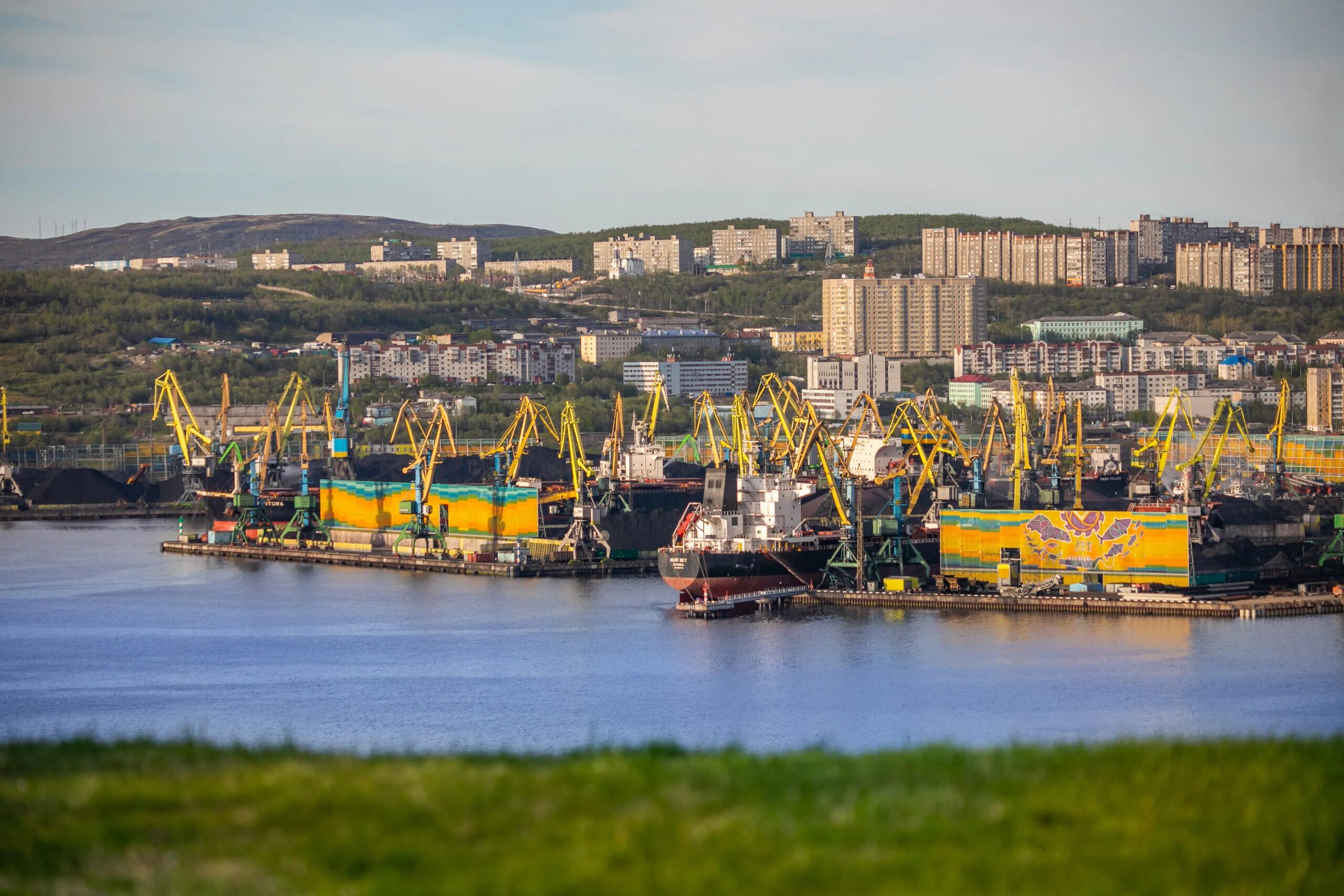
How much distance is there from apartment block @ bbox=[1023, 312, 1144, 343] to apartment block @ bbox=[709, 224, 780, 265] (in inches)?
674

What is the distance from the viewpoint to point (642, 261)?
7875 centimetres

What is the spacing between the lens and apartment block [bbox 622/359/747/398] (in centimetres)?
A: 5378

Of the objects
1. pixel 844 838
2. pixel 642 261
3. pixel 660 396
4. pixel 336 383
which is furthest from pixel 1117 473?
pixel 642 261

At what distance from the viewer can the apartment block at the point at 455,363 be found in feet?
174

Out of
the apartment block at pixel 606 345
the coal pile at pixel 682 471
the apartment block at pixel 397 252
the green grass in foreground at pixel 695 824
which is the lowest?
the coal pile at pixel 682 471

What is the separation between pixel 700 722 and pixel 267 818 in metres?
8.93

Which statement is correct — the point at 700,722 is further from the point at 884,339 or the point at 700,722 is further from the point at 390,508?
the point at 884,339

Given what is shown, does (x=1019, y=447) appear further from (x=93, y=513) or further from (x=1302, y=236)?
(x=1302, y=236)

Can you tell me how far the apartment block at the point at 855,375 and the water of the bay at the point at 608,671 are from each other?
32896mm

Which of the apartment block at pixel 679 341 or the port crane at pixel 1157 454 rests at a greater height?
the apartment block at pixel 679 341

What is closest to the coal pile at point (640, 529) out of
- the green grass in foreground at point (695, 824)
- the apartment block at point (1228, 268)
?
the green grass in foreground at point (695, 824)

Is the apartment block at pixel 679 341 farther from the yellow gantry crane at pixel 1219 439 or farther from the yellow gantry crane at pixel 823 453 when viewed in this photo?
the yellow gantry crane at pixel 823 453

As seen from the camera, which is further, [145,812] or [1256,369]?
[1256,369]

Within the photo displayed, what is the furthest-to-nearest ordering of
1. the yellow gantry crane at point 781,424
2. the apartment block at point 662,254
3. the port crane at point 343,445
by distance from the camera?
the apartment block at point 662,254
the port crane at point 343,445
the yellow gantry crane at point 781,424
